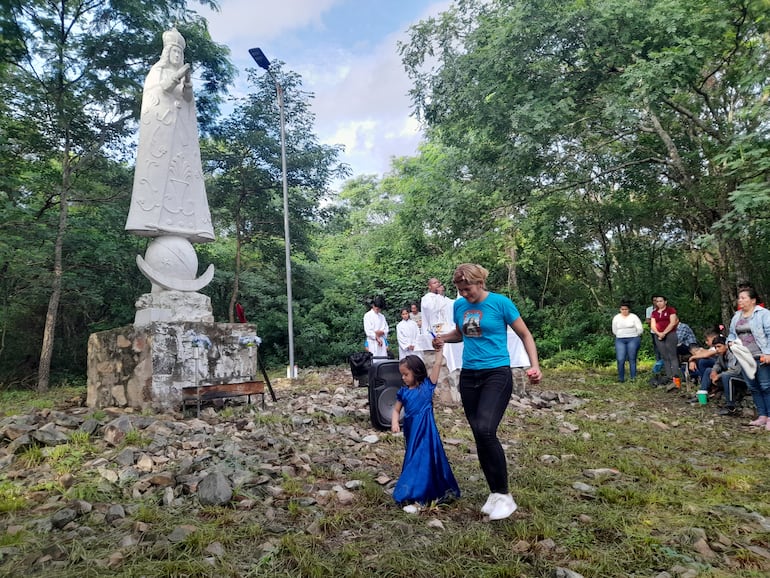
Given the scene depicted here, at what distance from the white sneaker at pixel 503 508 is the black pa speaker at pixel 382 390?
8.65ft

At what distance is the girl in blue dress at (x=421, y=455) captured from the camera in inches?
135

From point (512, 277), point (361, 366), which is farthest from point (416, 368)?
point (512, 277)

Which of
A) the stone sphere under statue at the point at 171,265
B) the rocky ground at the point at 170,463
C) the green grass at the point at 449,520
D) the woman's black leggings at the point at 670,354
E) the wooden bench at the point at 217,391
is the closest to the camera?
the green grass at the point at 449,520

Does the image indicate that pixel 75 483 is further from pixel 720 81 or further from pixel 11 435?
pixel 720 81

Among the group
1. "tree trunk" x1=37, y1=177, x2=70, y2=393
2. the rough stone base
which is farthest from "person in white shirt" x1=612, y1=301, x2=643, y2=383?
"tree trunk" x1=37, y1=177, x2=70, y2=393

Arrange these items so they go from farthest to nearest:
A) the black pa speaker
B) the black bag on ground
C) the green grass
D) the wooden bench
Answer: the black bag on ground
the wooden bench
the black pa speaker
the green grass

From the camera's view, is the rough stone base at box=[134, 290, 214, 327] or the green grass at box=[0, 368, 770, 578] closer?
the green grass at box=[0, 368, 770, 578]

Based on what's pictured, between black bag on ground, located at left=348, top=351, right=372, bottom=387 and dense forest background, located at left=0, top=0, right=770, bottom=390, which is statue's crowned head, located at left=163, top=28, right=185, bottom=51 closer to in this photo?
dense forest background, located at left=0, top=0, right=770, bottom=390

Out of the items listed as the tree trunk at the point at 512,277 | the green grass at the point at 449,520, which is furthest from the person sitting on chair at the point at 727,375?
the tree trunk at the point at 512,277

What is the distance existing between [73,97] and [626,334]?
13008 millimetres

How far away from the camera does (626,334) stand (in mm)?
9516

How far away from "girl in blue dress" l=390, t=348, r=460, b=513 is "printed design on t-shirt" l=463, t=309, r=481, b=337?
0.32m

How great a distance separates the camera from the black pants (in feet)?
10.4

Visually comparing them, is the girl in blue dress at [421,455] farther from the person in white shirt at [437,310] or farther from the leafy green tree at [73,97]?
the leafy green tree at [73,97]
